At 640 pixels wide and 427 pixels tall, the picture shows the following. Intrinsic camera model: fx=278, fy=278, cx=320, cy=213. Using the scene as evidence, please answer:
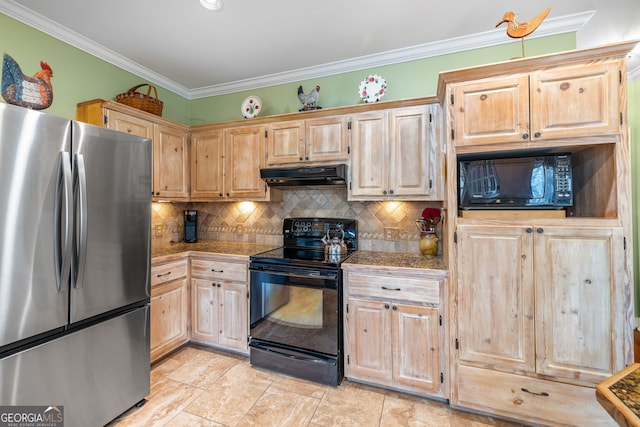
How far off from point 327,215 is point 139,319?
1.81m

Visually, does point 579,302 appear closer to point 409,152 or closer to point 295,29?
point 409,152

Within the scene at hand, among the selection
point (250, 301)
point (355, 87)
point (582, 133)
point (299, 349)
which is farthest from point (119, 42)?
point (582, 133)

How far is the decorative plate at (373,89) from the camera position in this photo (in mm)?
2553

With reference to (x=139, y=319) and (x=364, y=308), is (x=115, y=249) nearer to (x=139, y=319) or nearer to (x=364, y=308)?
(x=139, y=319)

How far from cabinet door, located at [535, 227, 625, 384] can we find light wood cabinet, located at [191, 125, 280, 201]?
233 cm

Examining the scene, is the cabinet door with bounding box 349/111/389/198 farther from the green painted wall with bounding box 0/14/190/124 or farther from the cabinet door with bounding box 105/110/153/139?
the green painted wall with bounding box 0/14/190/124

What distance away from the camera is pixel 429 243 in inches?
96.2

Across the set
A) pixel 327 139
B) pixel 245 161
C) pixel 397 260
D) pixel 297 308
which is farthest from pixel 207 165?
pixel 397 260

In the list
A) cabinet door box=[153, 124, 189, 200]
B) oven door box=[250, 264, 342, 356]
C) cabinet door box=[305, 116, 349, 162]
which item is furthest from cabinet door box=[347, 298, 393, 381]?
cabinet door box=[153, 124, 189, 200]

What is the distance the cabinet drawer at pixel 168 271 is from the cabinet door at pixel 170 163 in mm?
721

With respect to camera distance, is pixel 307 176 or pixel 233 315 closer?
pixel 307 176

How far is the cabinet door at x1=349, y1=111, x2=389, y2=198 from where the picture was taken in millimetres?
2428

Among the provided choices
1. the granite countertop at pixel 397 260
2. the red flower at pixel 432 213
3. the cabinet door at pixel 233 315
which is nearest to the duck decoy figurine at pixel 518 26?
the red flower at pixel 432 213

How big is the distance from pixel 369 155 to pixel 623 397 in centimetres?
205
